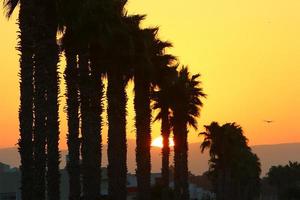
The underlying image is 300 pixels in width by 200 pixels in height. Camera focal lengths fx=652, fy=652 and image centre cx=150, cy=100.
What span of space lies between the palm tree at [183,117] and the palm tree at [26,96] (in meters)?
30.6

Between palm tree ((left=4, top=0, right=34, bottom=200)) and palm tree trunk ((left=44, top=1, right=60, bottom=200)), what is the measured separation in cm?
135

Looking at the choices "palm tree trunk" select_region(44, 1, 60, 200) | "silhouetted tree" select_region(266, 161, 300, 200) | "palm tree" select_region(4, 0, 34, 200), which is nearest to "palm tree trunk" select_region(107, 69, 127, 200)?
"palm tree trunk" select_region(44, 1, 60, 200)

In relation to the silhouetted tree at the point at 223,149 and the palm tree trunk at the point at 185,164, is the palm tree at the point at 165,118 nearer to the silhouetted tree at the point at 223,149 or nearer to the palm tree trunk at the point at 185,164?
the palm tree trunk at the point at 185,164

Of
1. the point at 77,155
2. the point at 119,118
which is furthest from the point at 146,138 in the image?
the point at 77,155

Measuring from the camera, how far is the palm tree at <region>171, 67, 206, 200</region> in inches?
2128

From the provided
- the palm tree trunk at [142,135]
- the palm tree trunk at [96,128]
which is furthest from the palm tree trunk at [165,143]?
the palm tree trunk at [96,128]

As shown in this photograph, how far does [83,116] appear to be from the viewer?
32.4 meters

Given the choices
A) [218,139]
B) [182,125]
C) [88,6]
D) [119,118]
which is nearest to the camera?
[88,6]

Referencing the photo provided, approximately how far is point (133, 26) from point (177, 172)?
24109mm

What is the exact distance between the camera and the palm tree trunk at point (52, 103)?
25938 mm

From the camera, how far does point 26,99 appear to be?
22.9 metres

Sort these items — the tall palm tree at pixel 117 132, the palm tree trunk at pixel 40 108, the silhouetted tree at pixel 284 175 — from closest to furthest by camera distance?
the palm tree trunk at pixel 40 108
the tall palm tree at pixel 117 132
the silhouetted tree at pixel 284 175

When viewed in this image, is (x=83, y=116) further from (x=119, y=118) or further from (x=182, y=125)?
(x=182, y=125)

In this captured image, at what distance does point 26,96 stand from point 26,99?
106mm
